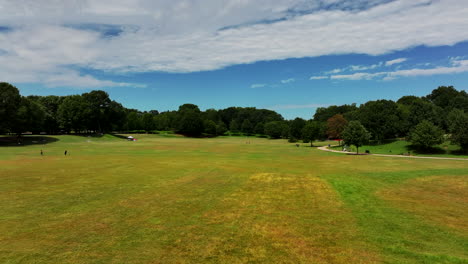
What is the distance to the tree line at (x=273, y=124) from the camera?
68.8 m

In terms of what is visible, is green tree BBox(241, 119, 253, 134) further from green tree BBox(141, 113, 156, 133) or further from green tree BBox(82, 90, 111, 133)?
green tree BBox(82, 90, 111, 133)

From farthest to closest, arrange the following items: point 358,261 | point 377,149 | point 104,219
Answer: point 377,149
point 104,219
point 358,261

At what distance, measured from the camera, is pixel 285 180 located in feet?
84.3

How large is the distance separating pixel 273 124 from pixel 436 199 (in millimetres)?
127824

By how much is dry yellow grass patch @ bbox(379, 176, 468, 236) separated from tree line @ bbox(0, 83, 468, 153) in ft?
120

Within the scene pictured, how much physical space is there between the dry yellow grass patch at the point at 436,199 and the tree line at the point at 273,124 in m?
36.5

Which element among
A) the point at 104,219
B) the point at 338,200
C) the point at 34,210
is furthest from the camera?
the point at 338,200

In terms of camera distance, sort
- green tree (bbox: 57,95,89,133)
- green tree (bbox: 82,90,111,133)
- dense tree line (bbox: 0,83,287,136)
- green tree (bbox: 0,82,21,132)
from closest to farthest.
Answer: green tree (bbox: 0,82,21,132) → dense tree line (bbox: 0,83,287,136) → green tree (bbox: 57,95,89,133) → green tree (bbox: 82,90,111,133)

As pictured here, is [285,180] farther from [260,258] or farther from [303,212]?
[260,258]

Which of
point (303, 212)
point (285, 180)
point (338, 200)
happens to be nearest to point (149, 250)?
point (303, 212)

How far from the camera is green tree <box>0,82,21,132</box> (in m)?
72.8

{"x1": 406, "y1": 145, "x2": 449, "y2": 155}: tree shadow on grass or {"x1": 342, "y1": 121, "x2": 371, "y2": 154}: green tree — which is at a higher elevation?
{"x1": 342, "y1": 121, "x2": 371, "y2": 154}: green tree

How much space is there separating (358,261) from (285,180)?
15.9 meters

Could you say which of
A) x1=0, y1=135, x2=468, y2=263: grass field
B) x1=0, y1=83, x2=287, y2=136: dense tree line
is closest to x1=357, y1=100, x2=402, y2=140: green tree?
x1=0, y1=135, x2=468, y2=263: grass field
